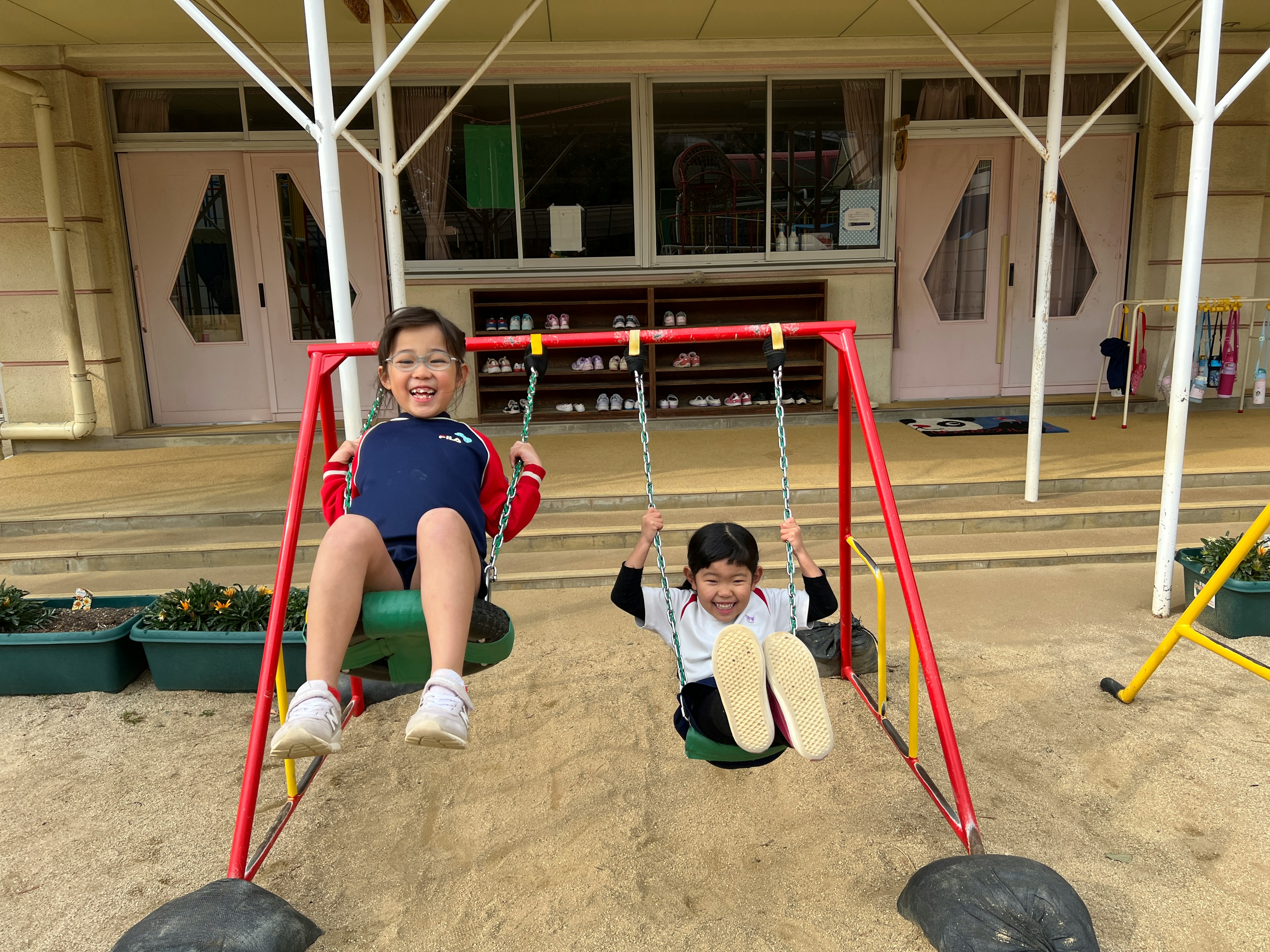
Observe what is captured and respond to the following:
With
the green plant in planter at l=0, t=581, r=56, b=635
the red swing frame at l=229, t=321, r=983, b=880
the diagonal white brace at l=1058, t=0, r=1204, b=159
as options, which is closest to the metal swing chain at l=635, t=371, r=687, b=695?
the red swing frame at l=229, t=321, r=983, b=880

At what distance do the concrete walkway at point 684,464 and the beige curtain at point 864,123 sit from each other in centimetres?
216

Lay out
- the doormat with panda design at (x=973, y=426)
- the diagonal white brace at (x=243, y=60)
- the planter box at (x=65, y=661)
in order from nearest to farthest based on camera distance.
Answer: the diagonal white brace at (x=243, y=60), the planter box at (x=65, y=661), the doormat with panda design at (x=973, y=426)

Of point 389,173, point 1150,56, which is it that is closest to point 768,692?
point 1150,56

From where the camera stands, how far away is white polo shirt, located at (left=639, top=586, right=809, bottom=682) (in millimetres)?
2426

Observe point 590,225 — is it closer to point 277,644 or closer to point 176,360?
point 176,360

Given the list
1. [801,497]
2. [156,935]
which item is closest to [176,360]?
[801,497]

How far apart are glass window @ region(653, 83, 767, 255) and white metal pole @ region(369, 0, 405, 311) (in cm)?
318

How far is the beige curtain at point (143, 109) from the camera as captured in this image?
22.3ft

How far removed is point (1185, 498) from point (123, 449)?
24.1 ft

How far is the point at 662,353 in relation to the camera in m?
7.60

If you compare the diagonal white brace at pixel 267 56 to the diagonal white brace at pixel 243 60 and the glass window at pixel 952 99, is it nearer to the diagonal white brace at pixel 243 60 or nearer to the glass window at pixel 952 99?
the diagonal white brace at pixel 243 60

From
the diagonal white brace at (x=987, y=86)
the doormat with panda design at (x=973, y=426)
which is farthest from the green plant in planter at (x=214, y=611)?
the doormat with panda design at (x=973, y=426)

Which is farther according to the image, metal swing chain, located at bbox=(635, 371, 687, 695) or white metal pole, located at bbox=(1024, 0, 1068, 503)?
white metal pole, located at bbox=(1024, 0, 1068, 503)

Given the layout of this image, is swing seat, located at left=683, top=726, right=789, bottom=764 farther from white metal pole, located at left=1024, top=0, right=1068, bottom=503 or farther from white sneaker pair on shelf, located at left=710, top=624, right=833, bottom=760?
white metal pole, located at left=1024, top=0, right=1068, bottom=503
